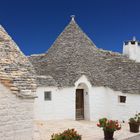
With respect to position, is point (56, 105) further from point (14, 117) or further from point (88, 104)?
point (14, 117)

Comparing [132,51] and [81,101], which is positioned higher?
[132,51]

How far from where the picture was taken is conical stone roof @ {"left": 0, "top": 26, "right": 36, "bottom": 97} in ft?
44.6

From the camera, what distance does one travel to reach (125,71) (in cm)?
2888

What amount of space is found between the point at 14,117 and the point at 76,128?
9.59 metres

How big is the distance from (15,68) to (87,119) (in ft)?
46.0

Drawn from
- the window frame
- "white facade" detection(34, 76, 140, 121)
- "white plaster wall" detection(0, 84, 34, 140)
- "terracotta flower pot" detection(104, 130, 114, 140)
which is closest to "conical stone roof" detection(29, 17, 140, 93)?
"white facade" detection(34, 76, 140, 121)

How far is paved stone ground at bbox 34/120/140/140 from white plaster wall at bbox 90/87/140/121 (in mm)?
2149

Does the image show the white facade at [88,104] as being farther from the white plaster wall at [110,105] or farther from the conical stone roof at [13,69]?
the conical stone roof at [13,69]

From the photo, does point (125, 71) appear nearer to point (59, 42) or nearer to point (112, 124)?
point (59, 42)

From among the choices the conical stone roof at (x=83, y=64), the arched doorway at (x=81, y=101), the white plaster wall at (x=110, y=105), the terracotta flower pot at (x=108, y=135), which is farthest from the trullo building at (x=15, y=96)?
the white plaster wall at (x=110, y=105)

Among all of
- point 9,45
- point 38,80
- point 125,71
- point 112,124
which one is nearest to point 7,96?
point 9,45

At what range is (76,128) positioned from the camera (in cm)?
2227

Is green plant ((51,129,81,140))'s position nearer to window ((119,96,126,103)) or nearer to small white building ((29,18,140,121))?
small white building ((29,18,140,121))

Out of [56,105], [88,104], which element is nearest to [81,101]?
[88,104]
